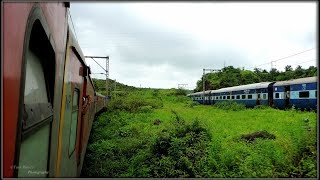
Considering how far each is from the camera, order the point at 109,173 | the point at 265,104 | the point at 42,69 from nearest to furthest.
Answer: the point at 42,69
the point at 109,173
the point at 265,104

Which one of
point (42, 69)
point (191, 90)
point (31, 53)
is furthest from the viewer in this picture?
point (191, 90)

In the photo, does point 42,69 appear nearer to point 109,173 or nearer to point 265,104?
point 109,173

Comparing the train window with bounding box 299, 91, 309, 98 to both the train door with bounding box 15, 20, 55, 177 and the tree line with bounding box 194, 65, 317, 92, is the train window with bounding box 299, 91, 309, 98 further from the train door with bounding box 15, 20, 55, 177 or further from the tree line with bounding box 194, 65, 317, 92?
the tree line with bounding box 194, 65, 317, 92

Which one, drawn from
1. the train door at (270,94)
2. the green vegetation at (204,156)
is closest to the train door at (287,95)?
the train door at (270,94)

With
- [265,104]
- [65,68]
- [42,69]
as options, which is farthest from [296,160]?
[265,104]

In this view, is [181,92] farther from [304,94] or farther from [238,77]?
[304,94]

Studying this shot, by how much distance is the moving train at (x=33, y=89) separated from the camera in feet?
4.66

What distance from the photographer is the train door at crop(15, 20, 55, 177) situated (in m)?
1.84

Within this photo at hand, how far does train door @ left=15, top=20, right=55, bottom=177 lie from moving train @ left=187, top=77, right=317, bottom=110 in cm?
1334

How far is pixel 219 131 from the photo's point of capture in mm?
11805

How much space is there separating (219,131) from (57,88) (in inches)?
373

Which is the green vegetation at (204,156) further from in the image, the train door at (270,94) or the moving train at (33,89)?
the train door at (270,94)

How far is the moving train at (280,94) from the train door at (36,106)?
43.8 feet

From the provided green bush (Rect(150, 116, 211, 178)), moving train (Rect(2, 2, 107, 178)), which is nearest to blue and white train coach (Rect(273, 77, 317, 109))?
green bush (Rect(150, 116, 211, 178))
